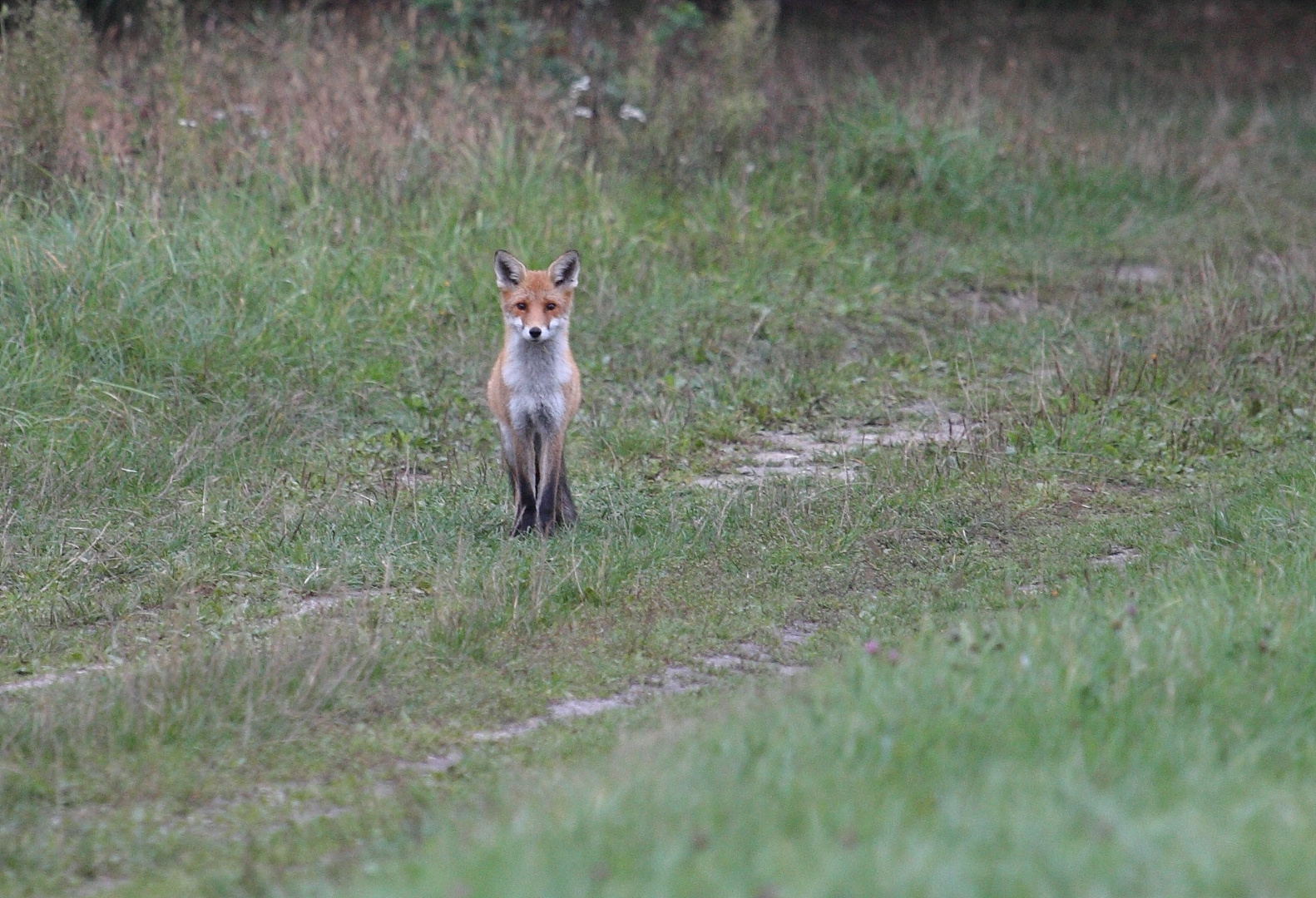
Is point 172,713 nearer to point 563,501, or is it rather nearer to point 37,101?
point 563,501

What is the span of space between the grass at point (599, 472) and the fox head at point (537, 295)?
37.4 inches

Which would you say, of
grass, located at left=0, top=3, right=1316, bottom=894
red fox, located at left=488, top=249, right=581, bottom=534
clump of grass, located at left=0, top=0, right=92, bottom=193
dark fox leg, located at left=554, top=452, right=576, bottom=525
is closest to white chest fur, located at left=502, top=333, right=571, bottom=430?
red fox, located at left=488, top=249, right=581, bottom=534

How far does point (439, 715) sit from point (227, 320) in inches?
179

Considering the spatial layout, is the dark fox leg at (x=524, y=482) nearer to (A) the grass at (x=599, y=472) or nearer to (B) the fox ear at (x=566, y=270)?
(A) the grass at (x=599, y=472)

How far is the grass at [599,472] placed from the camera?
3752 mm

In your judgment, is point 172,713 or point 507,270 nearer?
point 172,713

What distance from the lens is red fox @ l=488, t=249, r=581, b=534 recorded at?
6441 mm

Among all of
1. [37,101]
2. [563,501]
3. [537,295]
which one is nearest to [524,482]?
[563,501]

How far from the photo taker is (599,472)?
25.1ft

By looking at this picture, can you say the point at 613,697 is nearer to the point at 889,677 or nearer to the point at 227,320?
the point at 889,677

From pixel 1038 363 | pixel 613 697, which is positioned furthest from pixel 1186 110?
pixel 613 697

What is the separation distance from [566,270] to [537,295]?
10.2 inches

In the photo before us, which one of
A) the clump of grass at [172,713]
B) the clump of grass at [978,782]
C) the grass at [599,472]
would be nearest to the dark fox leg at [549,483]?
the grass at [599,472]

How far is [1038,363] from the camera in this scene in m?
9.41
